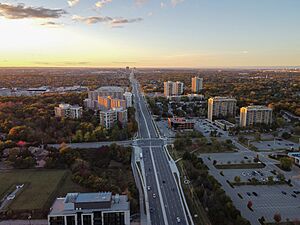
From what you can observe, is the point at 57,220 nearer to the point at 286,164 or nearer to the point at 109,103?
the point at 286,164

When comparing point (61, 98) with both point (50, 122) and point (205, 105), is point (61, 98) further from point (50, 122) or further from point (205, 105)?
point (205, 105)

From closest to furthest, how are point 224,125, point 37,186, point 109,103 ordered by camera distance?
point 37,186 < point 224,125 < point 109,103

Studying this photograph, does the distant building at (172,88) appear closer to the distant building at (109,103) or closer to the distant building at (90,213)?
the distant building at (109,103)

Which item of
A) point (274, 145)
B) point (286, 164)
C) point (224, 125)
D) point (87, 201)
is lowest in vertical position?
point (274, 145)

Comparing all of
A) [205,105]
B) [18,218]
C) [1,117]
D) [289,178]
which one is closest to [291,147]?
[289,178]

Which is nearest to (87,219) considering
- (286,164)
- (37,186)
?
(37,186)
